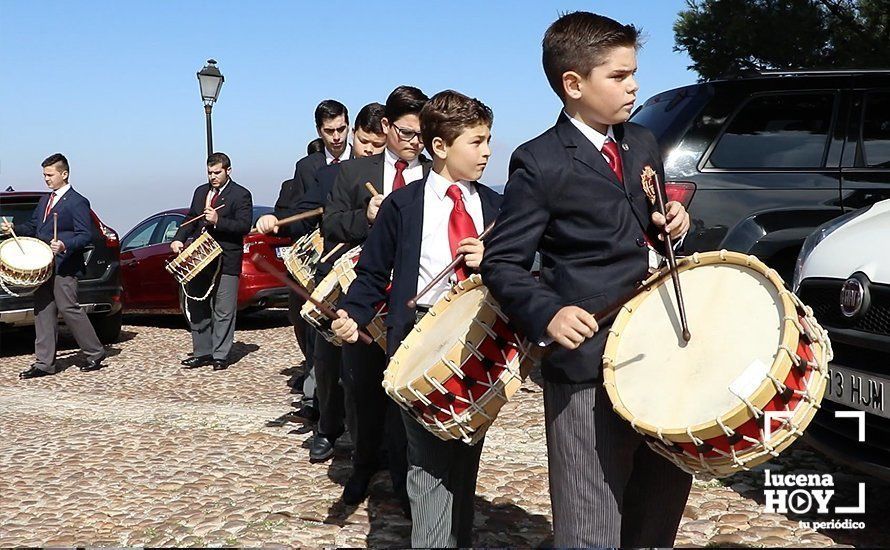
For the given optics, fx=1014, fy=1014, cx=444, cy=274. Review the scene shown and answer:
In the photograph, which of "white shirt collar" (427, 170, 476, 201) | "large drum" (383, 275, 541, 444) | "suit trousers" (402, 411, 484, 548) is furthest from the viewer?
"white shirt collar" (427, 170, 476, 201)

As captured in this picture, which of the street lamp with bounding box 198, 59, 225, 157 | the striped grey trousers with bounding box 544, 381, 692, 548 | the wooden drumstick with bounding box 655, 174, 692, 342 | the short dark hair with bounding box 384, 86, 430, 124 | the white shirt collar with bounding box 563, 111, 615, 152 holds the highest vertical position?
the street lamp with bounding box 198, 59, 225, 157

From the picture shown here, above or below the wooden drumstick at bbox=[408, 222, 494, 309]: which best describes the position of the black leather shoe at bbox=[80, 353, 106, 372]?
below

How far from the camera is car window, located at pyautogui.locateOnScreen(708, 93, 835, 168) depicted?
5.88 metres

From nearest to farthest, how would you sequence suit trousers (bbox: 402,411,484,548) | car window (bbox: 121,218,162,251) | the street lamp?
suit trousers (bbox: 402,411,484,548)
car window (bbox: 121,218,162,251)
the street lamp

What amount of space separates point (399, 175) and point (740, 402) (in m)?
2.73

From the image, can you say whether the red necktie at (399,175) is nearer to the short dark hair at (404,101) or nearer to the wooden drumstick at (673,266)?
the short dark hair at (404,101)

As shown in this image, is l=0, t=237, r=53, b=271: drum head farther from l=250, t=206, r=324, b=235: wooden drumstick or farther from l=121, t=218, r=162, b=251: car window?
l=250, t=206, r=324, b=235: wooden drumstick

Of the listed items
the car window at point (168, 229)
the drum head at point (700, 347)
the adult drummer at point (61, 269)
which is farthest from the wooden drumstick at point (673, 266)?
the car window at point (168, 229)

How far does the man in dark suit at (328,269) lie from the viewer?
5.31 m

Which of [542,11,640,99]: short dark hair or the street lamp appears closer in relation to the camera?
[542,11,640,99]: short dark hair

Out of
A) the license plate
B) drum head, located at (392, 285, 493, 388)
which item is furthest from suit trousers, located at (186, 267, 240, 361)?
drum head, located at (392, 285, 493, 388)

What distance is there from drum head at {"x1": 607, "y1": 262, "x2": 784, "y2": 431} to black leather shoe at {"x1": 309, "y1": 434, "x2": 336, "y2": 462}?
346cm

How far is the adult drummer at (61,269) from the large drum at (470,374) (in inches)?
297

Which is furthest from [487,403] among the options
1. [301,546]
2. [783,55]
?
[783,55]
